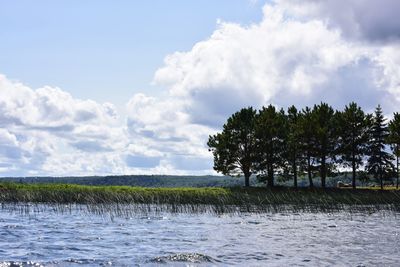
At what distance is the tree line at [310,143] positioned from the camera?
70125 millimetres

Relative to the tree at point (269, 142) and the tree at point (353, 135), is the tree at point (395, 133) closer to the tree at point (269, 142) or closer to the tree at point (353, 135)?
the tree at point (353, 135)

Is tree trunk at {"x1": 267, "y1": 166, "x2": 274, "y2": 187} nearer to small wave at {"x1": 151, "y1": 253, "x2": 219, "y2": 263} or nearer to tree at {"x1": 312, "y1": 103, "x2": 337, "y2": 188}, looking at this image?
tree at {"x1": 312, "y1": 103, "x2": 337, "y2": 188}

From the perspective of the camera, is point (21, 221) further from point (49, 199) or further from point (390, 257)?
point (390, 257)

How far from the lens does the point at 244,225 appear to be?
30266 mm

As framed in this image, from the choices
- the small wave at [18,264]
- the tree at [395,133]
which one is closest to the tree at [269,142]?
the tree at [395,133]

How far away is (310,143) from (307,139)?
73cm

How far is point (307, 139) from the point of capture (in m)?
70.2

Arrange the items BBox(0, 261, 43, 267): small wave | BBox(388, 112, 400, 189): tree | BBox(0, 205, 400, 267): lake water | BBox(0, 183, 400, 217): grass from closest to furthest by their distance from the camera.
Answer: BBox(0, 261, 43, 267): small wave → BBox(0, 205, 400, 267): lake water → BBox(0, 183, 400, 217): grass → BBox(388, 112, 400, 189): tree

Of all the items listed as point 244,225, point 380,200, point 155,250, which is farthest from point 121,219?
point 380,200

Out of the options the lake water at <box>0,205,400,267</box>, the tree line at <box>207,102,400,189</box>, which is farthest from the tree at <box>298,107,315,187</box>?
the lake water at <box>0,205,400,267</box>

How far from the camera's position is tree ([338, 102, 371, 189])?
7012 centimetres

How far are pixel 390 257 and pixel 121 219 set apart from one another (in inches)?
690

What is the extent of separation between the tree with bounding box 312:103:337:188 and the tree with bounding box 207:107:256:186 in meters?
8.96


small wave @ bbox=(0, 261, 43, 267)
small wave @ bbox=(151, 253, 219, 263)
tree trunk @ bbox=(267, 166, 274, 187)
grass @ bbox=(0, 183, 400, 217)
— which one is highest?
tree trunk @ bbox=(267, 166, 274, 187)
